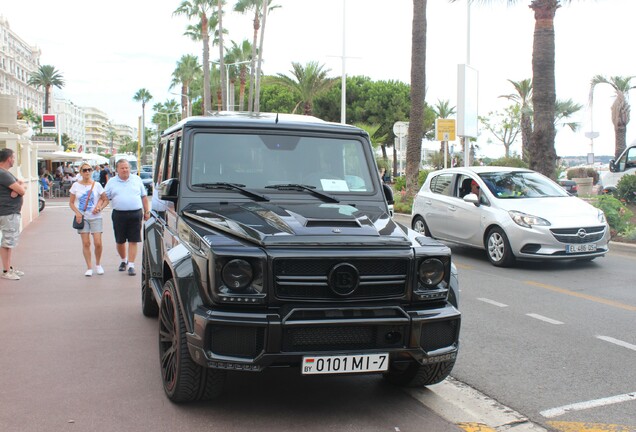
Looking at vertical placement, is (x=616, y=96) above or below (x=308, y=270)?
above

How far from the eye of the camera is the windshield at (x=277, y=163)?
17.2ft

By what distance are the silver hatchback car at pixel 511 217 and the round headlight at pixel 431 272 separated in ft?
22.3

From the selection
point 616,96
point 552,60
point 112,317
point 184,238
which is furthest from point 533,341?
point 616,96

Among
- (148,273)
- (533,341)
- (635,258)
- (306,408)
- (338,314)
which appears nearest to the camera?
(338,314)

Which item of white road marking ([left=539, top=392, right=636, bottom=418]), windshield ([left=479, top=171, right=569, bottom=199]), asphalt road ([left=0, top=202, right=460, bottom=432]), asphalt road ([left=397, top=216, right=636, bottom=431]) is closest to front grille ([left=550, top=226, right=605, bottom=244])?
asphalt road ([left=397, top=216, right=636, bottom=431])

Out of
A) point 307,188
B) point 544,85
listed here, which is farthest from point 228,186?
point 544,85

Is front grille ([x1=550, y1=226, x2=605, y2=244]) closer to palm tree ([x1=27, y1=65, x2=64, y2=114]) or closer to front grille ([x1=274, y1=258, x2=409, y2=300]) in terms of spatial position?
front grille ([x1=274, y1=258, x2=409, y2=300])

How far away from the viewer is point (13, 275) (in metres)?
9.81

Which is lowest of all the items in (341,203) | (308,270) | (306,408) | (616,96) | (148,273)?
(306,408)

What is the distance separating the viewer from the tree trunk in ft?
55.9

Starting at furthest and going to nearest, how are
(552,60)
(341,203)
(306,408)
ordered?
(552,60) < (341,203) < (306,408)

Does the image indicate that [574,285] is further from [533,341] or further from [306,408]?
[306,408]

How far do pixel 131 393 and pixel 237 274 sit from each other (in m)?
1.55

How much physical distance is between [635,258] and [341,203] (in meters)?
9.14
